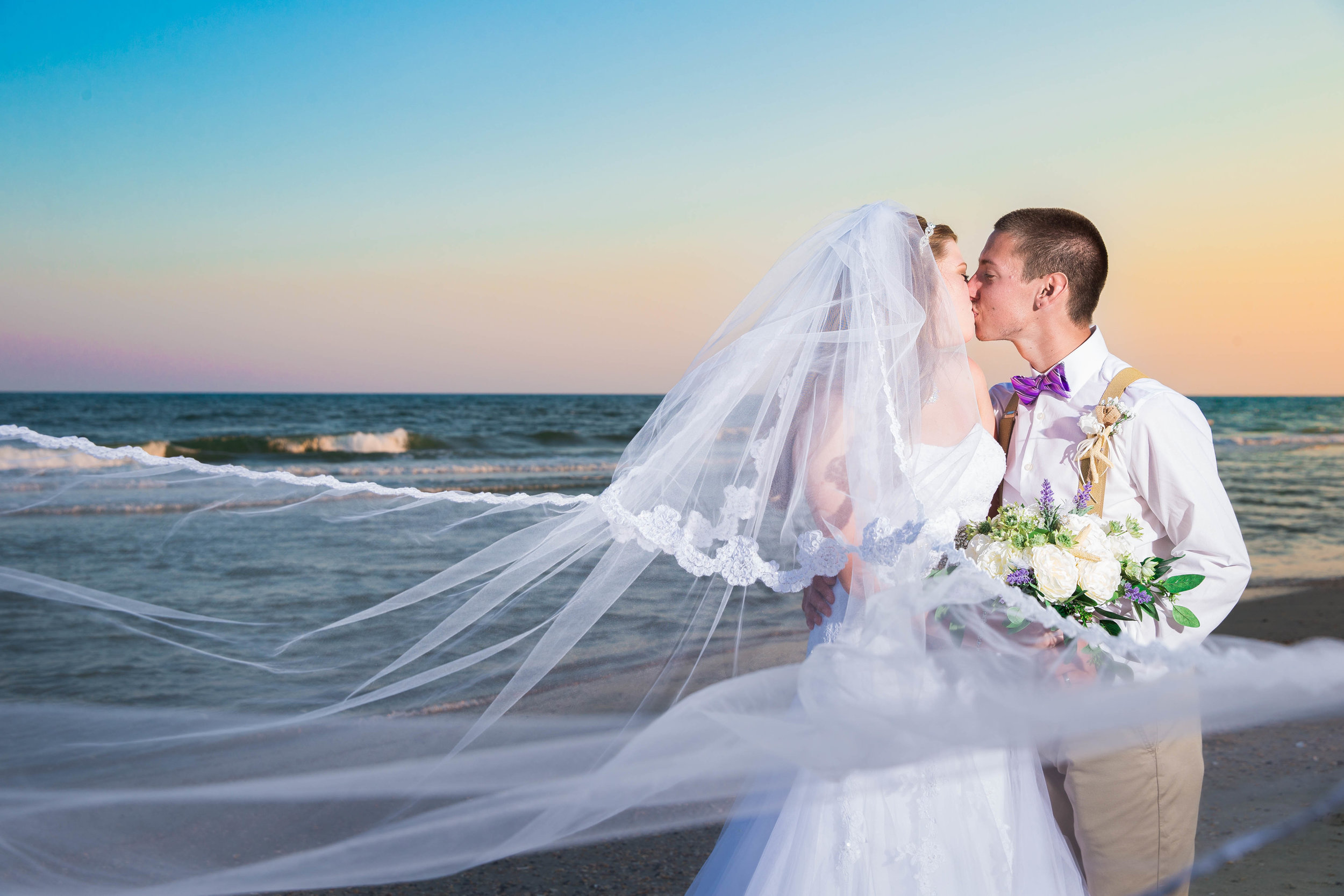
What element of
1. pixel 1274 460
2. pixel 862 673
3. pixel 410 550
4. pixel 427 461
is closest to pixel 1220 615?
pixel 862 673

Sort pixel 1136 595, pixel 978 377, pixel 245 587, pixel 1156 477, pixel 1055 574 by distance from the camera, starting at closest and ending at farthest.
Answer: pixel 1055 574
pixel 1136 595
pixel 1156 477
pixel 978 377
pixel 245 587

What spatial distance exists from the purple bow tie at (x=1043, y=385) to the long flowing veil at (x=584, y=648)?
46 centimetres

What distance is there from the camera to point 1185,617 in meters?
2.30

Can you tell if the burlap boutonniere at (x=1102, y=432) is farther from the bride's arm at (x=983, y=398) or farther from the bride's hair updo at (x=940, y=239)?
the bride's hair updo at (x=940, y=239)

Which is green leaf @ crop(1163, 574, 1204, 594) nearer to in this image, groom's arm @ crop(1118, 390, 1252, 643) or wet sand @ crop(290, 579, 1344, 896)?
groom's arm @ crop(1118, 390, 1252, 643)

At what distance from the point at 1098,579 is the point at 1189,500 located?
577mm

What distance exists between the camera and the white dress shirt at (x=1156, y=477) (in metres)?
2.44

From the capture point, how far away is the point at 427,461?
21.6 meters

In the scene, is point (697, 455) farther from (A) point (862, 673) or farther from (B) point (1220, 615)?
(B) point (1220, 615)

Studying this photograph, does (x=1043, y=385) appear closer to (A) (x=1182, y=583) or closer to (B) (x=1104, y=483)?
(B) (x=1104, y=483)

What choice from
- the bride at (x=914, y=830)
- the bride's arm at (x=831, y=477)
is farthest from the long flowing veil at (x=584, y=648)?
the bride at (x=914, y=830)

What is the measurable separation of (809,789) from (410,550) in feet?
5.02

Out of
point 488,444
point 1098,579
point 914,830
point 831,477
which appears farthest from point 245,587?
point 488,444

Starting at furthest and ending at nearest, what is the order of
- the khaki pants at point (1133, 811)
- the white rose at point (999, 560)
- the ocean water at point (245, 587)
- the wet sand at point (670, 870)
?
the wet sand at point (670, 870) → the ocean water at point (245, 587) → the khaki pants at point (1133, 811) → the white rose at point (999, 560)
